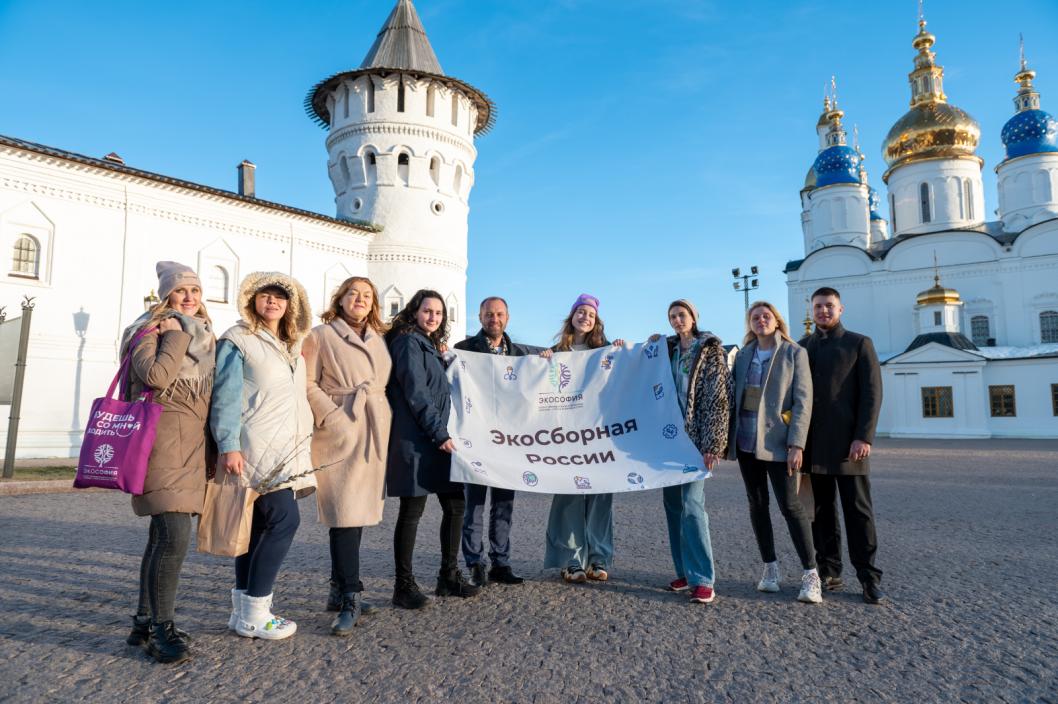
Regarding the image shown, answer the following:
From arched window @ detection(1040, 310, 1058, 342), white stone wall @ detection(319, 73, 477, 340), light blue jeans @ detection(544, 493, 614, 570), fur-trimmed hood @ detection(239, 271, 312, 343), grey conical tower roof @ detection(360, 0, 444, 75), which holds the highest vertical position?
grey conical tower roof @ detection(360, 0, 444, 75)

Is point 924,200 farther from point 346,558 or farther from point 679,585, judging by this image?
point 346,558

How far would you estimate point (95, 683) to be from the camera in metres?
3.03

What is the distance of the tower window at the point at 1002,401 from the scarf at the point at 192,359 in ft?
109

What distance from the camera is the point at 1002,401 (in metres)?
28.3

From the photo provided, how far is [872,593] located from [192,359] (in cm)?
432

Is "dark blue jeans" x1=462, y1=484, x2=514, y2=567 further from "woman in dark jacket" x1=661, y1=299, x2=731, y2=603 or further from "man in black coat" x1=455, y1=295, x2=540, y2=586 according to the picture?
"woman in dark jacket" x1=661, y1=299, x2=731, y2=603

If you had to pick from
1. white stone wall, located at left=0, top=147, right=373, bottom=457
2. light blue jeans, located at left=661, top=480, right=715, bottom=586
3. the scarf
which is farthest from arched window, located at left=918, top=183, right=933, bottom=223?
the scarf

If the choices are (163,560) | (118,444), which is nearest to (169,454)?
(118,444)

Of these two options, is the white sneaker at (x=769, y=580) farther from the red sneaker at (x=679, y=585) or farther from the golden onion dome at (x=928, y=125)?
the golden onion dome at (x=928, y=125)

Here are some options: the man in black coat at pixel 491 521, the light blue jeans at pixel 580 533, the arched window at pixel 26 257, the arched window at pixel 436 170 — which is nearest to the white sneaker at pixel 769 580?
the light blue jeans at pixel 580 533

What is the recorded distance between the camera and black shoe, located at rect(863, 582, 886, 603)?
419cm

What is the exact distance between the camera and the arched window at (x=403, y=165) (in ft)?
89.9

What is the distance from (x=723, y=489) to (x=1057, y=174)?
120 ft

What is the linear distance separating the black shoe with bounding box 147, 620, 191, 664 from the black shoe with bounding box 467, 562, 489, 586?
184cm
